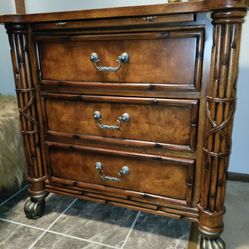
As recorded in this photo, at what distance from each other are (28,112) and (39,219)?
51 cm

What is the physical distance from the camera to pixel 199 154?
904 mm

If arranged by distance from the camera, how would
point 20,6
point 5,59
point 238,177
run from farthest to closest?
point 5,59
point 20,6
point 238,177

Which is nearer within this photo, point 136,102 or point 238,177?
point 136,102

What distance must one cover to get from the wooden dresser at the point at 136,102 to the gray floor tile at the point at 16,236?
8.6 inches

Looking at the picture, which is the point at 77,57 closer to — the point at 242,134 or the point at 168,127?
the point at 168,127

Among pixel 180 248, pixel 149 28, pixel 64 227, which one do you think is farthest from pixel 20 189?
pixel 149 28

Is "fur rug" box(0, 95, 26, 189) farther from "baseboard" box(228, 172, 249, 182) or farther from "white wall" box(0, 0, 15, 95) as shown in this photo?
"baseboard" box(228, 172, 249, 182)

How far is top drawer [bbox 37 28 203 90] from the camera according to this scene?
83 centimetres

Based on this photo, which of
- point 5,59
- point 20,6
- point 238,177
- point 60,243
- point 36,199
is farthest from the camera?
point 5,59

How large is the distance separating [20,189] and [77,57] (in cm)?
88

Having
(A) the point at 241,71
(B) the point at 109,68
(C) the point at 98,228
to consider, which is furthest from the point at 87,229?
(A) the point at 241,71

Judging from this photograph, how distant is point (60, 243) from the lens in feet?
3.48

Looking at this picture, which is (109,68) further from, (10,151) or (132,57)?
(10,151)

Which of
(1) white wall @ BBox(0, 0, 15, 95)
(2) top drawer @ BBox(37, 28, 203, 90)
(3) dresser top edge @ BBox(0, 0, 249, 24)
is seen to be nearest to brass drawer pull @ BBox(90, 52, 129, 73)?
(2) top drawer @ BBox(37, 28, 203, 90)
